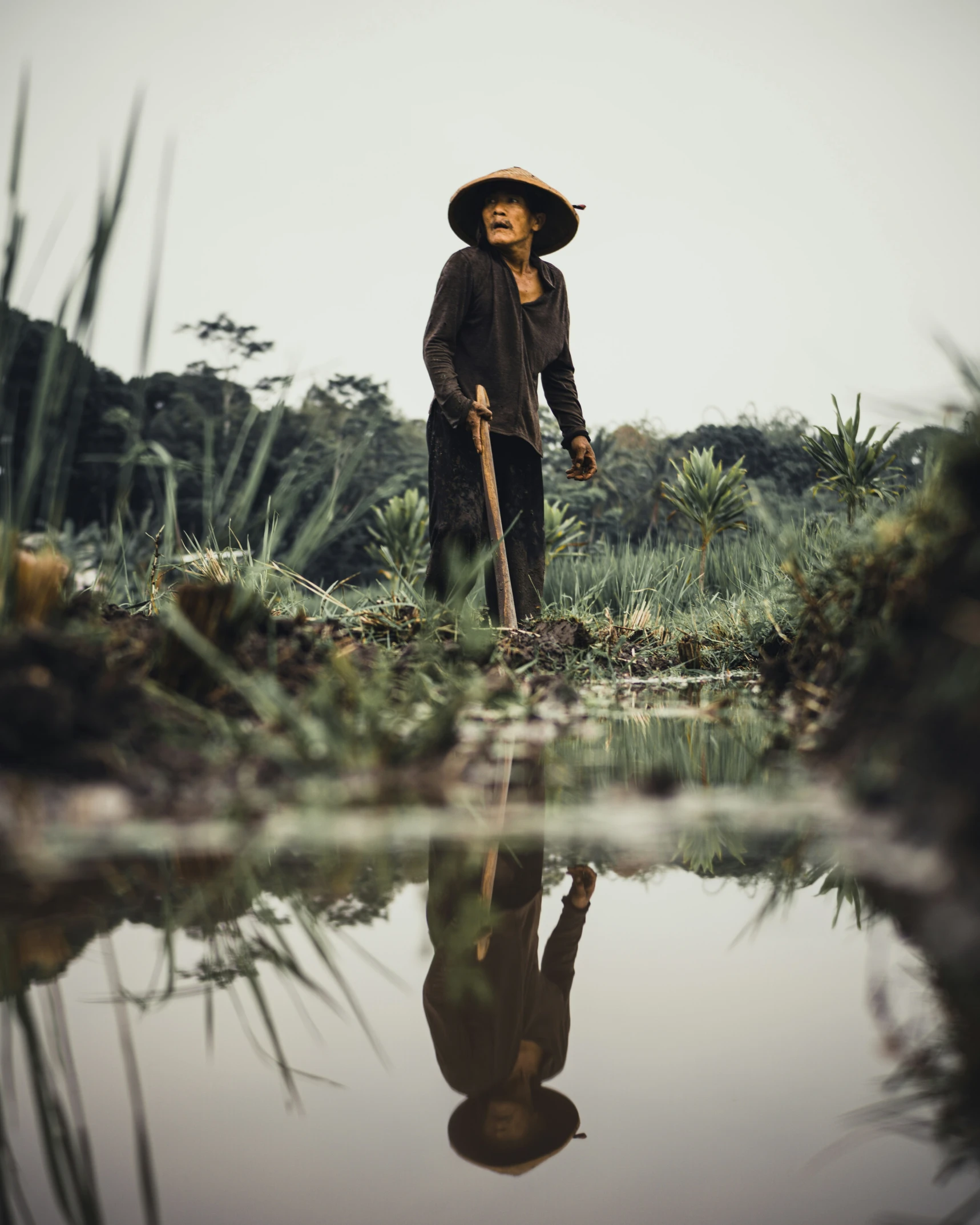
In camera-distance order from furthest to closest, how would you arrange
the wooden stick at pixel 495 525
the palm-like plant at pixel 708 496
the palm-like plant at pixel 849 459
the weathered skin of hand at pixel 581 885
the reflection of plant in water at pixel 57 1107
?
the palm-like plant at pixel 708 496 < the palm-like plant at pixel 849 459 < the wooden stick at pixel 495 525 < the weathered skin of hand at pixel 581 885 < the reflection of plant in water at pixel 57 1107

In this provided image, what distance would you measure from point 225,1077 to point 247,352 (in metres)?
25.4

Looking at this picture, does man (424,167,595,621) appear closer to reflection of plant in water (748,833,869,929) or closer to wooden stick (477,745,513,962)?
wooden stick (477,745,513,962)

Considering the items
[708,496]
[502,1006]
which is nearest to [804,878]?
[502,1006]

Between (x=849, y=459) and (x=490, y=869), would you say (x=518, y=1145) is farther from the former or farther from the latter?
(x=849, y=459)

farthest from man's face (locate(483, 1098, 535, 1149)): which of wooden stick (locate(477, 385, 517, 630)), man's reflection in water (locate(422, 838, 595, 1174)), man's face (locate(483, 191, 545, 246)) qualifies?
man's face (locate(483, 191, 545, 246))

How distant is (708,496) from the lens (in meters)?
6.83

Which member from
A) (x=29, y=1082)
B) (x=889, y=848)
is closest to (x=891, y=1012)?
(x=889, y=848)

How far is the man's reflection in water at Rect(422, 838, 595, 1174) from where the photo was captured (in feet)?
2.12

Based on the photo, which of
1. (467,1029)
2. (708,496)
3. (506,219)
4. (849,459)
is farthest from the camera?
(708,496)

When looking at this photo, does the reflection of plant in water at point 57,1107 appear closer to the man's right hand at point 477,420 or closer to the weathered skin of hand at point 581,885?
the weathered skin of hand at point 581,885

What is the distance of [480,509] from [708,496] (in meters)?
3.20

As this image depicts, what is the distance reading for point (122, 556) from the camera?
6.43ft

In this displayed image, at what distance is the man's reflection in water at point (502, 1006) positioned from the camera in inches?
25.4

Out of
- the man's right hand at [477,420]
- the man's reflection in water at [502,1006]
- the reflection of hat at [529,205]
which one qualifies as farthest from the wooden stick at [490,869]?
the reflection of hat at [529,205]
